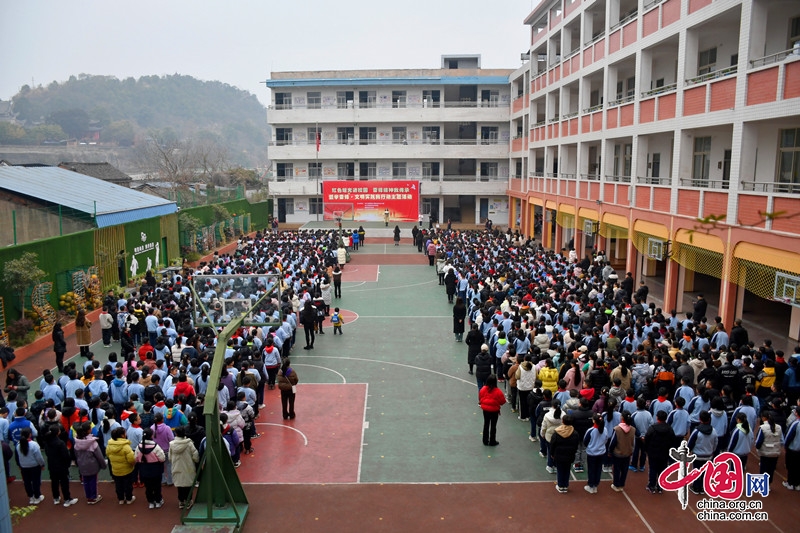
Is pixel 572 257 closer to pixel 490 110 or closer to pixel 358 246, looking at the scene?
pixel 358 246

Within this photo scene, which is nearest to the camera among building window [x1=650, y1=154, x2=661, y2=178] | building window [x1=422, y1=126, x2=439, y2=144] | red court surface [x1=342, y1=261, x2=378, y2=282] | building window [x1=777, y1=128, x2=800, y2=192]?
building window [x1=777, y1=128, x2=800, y2=192]

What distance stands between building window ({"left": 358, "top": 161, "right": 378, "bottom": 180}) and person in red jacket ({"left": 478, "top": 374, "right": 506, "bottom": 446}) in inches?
1607

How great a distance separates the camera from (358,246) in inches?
1564

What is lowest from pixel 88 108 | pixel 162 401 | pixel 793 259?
pixel 162 401

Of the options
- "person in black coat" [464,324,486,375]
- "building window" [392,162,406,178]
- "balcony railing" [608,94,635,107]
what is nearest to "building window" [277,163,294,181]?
"building window" [392,162,406,178]

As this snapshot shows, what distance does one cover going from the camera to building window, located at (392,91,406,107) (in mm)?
50312

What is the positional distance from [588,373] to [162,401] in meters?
7.69

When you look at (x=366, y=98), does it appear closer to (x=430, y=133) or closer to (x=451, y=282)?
(x=430, y=133)

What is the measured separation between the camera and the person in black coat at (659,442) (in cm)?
968

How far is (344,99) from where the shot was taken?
50594 mm

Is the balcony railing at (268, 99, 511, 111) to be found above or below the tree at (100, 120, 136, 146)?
below

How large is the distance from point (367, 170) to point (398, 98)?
244 inches

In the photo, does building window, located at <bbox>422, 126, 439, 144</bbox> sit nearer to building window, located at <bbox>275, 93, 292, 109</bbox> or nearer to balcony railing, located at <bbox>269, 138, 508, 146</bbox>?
balcony railing, located at <bbox>269, 138, 508, 146</bbox>

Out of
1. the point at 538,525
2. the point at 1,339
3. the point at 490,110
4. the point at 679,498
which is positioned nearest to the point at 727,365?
the point at 679,498
